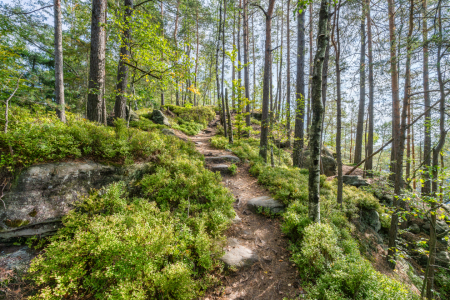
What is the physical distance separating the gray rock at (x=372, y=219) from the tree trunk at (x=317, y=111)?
439cm

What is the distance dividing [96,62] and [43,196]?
4.55m

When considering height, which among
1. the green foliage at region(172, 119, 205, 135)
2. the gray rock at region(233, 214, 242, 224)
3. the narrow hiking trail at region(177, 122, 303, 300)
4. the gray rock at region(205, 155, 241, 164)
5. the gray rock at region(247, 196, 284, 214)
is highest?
the green foliage at region(172, 119, 205, 135)

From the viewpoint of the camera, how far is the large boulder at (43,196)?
2891 mm

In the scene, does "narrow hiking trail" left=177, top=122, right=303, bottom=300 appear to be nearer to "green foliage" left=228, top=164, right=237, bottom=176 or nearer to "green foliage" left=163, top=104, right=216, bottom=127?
"green foliage" left=228, top=164, right=237, bottom=176

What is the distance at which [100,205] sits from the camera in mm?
3508

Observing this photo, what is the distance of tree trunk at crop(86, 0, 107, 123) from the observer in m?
5.37

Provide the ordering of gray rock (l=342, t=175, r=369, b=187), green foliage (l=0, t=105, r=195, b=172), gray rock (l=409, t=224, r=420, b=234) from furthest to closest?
1. gray rock (l=342, t=175, r=369, b=187)
2. gray rock (l=409, t=224, r=420, b=234)
3. green foliage (l=0, t=105, r=195, b=172)

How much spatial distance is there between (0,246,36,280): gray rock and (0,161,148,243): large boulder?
0.28 meters

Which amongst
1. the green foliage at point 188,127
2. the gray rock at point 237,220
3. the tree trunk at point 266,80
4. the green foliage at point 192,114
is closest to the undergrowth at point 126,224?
the gray rock at point 237,220

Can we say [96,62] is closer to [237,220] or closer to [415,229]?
[237,220]

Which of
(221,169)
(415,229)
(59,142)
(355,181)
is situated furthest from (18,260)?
(415,229)

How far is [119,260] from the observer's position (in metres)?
2.59

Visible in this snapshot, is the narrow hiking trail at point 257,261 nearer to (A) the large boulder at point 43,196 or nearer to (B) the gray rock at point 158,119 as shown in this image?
(A) the large boulder at point 43,196

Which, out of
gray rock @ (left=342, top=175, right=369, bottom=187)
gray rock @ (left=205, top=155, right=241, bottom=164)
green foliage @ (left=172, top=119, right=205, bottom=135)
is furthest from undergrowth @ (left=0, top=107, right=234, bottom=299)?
gray rock @ (left=342, top=175, right=369, bottom=187)
